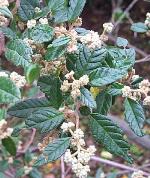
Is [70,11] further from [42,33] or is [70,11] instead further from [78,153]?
[78,153]

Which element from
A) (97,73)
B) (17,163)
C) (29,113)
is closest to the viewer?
(97,73)

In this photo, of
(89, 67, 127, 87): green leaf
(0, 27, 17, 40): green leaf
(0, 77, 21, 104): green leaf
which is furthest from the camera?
(0, 27, 17, 40): green leaf

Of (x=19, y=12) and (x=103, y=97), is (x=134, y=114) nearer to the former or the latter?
(x=103, y=97)

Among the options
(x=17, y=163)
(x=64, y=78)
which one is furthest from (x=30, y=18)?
(x=17, y=163)

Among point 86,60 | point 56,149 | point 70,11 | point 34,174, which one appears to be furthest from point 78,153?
point 34,174

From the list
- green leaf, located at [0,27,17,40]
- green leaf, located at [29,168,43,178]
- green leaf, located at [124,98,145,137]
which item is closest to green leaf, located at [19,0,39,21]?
green leaf, located at [0,27,17,40]

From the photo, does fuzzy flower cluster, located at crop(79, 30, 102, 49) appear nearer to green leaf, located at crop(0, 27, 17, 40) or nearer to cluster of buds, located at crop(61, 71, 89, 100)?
cluster of buds, located at crop(61, 71, 89, 100)
